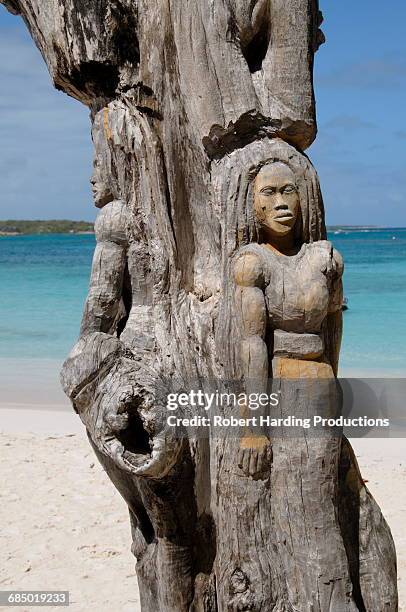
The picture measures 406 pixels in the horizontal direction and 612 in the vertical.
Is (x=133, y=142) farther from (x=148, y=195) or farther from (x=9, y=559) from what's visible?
(x=9, y=559)

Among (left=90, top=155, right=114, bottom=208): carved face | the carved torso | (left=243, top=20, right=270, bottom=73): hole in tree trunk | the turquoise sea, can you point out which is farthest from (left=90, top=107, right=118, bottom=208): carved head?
the turquoise sea

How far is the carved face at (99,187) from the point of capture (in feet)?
11.1

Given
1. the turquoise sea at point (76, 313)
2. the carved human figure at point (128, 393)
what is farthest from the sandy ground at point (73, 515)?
the turquoise sea at point (76, 313)

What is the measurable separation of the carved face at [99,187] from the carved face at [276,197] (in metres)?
0.72

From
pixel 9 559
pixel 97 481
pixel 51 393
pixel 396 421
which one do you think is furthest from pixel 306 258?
pixel 51 393

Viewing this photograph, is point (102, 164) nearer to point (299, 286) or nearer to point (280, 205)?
point (280, 205)

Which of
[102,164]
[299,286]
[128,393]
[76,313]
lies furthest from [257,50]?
[76,313]

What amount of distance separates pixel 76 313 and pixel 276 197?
1496 cm

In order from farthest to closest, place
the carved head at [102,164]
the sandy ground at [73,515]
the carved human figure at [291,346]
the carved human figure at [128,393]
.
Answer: the sandy ground at [73,515] < the carved head at [102,164] < the carved human figure at [128,393] < the carved human figure at [291,346]

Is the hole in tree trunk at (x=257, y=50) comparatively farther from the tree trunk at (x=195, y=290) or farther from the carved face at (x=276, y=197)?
the carved face at (x=276, y=197)

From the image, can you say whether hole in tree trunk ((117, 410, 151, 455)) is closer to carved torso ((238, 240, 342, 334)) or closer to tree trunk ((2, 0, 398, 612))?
tree trunk ((2, 0, 398, 612))

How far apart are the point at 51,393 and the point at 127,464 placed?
7.50 m

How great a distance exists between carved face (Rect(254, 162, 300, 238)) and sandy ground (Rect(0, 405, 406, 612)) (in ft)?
8.54

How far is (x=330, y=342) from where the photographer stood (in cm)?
305
